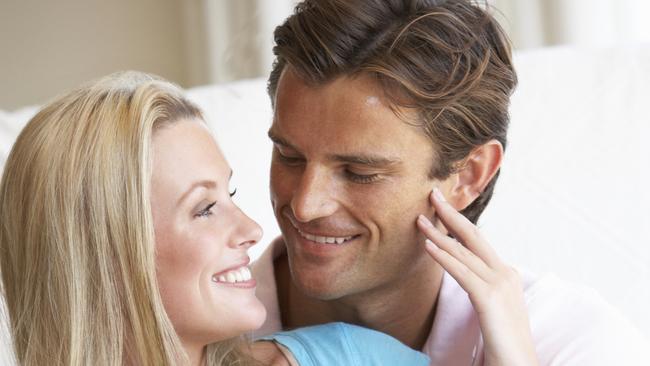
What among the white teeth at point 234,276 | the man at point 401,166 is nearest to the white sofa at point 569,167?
the man at point 401,166

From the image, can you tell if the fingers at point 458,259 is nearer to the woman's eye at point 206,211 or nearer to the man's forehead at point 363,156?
the man's forehead at point 363,156

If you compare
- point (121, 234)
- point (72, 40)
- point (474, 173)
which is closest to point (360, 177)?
point (474, 173)

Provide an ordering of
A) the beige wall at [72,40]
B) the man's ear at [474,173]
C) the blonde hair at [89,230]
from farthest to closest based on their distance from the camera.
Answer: the beige wall at [72,40]
the man's ear at [474,173]
the blonde hair at [89,230]

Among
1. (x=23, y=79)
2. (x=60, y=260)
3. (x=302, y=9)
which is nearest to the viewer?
(x=60, y=260)

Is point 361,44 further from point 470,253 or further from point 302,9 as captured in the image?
point 470,253

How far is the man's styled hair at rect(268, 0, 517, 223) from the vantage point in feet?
4.88

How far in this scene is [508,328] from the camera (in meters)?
1.43

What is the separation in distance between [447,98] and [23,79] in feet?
8.40

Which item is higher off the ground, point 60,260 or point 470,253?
point 60,260

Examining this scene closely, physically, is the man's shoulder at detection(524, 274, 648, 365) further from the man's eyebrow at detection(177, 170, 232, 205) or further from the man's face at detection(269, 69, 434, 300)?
the man's eyebrow at detection(177, 170, 232, 205)

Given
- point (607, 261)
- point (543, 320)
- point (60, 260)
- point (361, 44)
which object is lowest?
point (607, 261)

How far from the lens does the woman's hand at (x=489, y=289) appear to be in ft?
4.67

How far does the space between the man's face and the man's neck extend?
5cm

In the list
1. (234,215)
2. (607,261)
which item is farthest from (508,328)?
(607,261)
